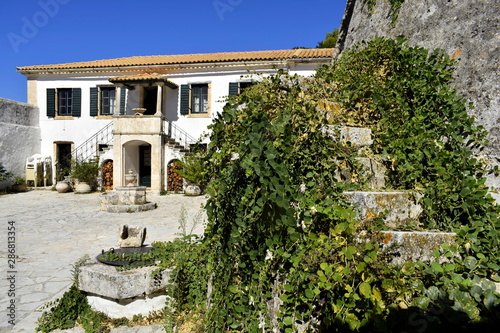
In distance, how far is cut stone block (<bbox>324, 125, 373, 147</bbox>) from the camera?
122 inches

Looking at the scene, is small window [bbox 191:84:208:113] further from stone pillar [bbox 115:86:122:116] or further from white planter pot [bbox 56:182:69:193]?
white planter pot [bbox 56:182:69:193]

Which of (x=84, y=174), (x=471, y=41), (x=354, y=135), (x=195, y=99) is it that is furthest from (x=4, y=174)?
(x=471, y=41)

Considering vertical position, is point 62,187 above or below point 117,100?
below

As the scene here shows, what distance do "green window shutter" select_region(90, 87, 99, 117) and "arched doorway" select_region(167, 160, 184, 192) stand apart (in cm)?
552

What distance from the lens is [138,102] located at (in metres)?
17.5

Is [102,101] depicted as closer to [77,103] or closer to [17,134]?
[77,103]

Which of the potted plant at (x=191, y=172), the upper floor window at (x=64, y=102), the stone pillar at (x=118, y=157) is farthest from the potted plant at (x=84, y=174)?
the potted plant at (x=191, y=172)

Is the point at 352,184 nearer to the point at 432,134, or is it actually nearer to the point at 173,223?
the point at 432,134

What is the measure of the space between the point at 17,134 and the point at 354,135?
19.1 m

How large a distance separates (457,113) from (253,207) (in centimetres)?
243

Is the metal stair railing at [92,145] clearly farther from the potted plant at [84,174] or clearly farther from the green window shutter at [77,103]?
the green window shutter at [77,103]

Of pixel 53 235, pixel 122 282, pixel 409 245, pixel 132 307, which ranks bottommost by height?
pixel 53 235

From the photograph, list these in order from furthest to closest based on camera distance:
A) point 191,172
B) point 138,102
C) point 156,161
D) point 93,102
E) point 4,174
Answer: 1. point 93,102
2. point 138,102
3. point 156,161
4. point 4,174
5. point 191,172

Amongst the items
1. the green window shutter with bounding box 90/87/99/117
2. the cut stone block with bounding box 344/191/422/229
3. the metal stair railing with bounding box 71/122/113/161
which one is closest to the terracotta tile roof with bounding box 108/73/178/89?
the green window shutter with bounding box 90/87/99/117
